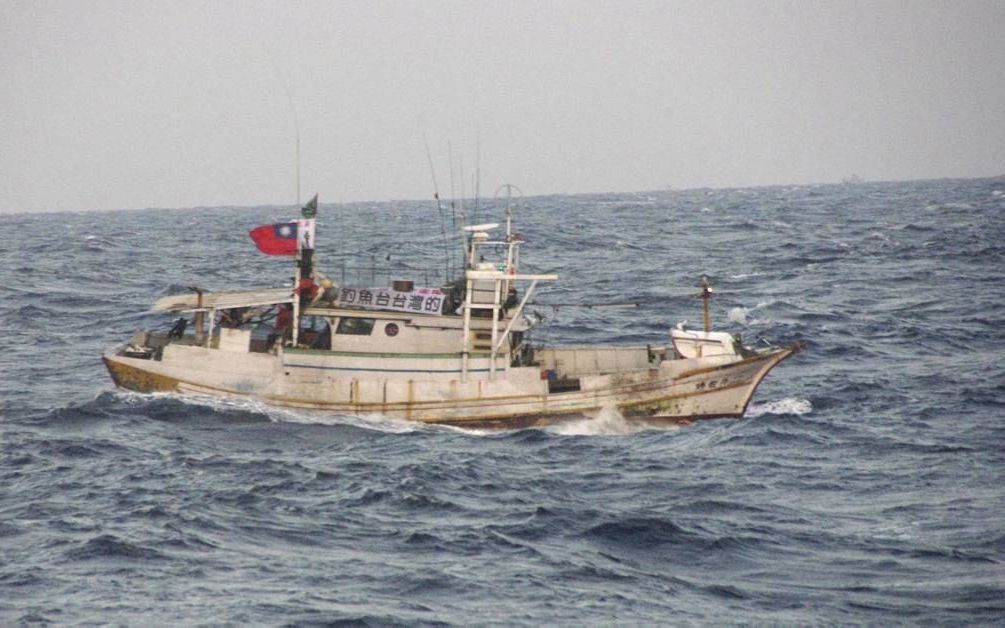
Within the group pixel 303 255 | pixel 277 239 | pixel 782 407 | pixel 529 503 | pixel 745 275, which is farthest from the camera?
pixel 745 275

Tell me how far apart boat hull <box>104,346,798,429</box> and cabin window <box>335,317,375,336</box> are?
1.41 metres

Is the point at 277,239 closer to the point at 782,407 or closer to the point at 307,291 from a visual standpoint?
the point at 307,291

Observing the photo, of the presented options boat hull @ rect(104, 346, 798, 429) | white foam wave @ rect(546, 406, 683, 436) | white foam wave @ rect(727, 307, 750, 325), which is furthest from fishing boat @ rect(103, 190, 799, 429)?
white foam wave @ rect(727, 307, 750, 325)

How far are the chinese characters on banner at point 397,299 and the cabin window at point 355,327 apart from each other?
49 cm

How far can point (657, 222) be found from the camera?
149500mm

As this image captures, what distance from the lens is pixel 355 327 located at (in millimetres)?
39438

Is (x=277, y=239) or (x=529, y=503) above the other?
(x=277, y=239)

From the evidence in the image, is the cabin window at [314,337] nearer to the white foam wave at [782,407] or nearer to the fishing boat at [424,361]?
the fishing boat at [424,361]

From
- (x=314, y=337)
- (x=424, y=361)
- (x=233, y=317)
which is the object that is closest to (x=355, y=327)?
(x=314, y=337)

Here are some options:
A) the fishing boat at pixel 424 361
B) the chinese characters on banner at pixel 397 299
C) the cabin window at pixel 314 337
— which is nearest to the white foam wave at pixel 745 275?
the fishing boat at pixel 424 361

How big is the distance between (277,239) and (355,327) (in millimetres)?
3678

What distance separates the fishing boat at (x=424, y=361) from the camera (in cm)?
3859

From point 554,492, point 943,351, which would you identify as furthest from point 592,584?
point 943,351

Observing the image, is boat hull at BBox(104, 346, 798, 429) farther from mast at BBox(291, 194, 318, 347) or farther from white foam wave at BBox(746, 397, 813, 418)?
mast at BBox(291, 194, 318, 347)
